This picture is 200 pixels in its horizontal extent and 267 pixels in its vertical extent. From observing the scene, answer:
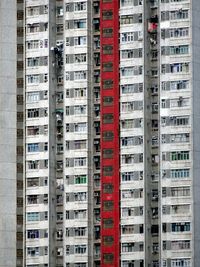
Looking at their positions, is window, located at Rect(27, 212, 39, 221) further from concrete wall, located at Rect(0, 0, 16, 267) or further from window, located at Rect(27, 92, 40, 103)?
window, located at Rect(27, 92, 40, 103)

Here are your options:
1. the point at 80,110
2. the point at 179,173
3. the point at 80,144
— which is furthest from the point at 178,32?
the point at 80,144

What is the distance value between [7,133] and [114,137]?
10055 millimetres

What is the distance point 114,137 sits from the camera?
160875mm

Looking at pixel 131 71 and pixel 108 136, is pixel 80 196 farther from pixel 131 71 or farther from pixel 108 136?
pixel 131 71

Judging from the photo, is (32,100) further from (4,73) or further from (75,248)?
(75,248)

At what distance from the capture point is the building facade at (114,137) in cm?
15912

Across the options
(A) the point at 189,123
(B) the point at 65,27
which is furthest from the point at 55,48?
(A) the point at 189,123

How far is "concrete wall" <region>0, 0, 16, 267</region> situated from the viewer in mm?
162625

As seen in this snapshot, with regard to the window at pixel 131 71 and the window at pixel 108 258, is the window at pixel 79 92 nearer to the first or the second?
the window at pixel 131 71

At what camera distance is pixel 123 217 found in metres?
160

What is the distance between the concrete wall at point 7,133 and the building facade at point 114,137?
133 centimetres

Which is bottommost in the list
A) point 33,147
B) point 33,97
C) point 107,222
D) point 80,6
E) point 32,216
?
point 107,222

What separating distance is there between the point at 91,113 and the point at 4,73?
8977 mm

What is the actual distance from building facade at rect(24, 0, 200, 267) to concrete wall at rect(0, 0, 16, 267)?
1335 mm
